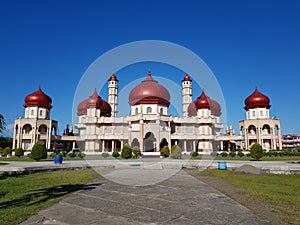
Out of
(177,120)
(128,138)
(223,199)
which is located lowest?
(223,199)

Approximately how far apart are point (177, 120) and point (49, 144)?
2583cm

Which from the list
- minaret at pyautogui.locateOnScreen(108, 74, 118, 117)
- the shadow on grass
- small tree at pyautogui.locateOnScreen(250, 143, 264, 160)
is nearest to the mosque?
minaret at pyautogui.locateOnScreen(108, 74, 118, 117)

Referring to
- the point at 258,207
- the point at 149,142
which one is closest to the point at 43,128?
the point at 149,142

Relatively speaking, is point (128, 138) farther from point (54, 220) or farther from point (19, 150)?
point (54, 220)

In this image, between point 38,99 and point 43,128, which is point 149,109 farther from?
point 43,128

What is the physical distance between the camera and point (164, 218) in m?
5.74

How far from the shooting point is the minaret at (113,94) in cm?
6006

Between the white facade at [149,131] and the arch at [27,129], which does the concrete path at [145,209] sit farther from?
the arch at [27,129]

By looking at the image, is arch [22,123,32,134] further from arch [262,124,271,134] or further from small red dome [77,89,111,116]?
arch [262,124,271,134]

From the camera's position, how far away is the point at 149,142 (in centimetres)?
4344

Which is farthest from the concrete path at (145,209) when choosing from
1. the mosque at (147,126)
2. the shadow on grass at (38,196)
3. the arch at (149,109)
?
the arch at (149,109)

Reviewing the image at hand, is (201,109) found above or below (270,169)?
above

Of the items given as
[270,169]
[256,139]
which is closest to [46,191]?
[270,169]

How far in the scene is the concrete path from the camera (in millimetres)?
5516
